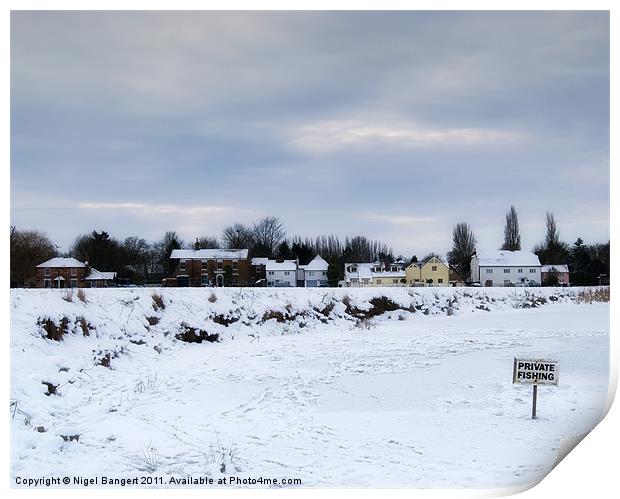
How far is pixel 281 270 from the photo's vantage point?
23.5 m

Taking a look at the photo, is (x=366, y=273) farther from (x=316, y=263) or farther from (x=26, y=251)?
(x=26, y=251)

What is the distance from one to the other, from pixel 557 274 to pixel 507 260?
5.74 meters

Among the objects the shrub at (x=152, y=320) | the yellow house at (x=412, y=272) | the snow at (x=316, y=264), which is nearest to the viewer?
the shrub at (x=152, y=320)

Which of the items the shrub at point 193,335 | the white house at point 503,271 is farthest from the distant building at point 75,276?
the white house at point 503,271

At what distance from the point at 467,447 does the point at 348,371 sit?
3.72 m

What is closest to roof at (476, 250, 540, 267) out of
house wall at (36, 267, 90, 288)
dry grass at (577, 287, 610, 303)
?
dry grass at (577, 287, 610, 303)

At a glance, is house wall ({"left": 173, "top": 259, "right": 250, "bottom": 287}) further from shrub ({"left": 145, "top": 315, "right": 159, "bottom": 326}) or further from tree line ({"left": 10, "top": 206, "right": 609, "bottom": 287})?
shrub ({"left": 145, "top": 315, "right": 159, "bottom": 326})

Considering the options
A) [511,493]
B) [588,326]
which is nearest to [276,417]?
[511,493]

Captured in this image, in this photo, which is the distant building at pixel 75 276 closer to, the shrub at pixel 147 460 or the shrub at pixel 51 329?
the shrub at pixel 51 329

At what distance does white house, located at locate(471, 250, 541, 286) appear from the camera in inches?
1028

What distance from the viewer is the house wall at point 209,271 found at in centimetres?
2136

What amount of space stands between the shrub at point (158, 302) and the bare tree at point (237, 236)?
2.19 meters

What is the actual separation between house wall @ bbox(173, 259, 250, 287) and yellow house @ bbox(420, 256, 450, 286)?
17.5m

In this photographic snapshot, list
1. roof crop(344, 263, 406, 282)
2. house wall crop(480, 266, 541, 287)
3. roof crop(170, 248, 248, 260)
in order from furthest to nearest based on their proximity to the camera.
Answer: house wall crop(480, 266, 541, 287), roof crop(344, 263, 406, 282), roof crop(170, 248, 248, 260)
